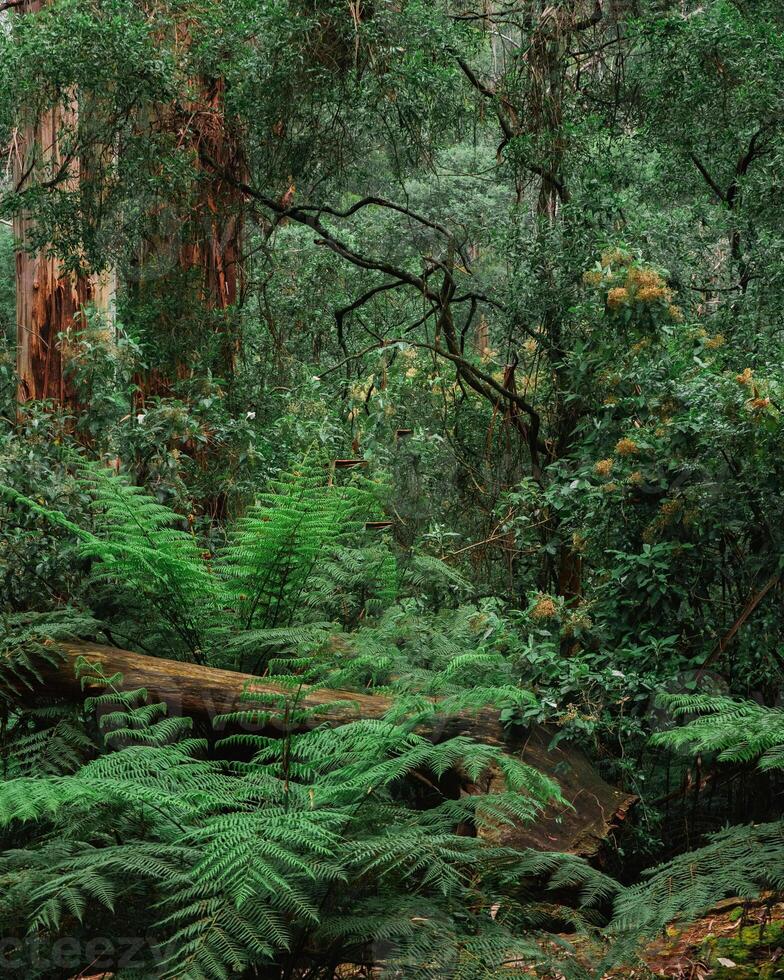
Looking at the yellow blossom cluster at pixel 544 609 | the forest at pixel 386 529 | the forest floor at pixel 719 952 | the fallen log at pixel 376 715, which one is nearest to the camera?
the forest at pixel 386 529

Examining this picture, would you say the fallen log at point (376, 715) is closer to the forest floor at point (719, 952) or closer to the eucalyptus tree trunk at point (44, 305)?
the forest floor at point (719, 952)

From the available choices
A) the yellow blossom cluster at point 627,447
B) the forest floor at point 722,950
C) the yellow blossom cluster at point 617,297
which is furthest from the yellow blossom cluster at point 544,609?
the yellow blossom cluster at point 617,297

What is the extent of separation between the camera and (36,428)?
641 centimetres

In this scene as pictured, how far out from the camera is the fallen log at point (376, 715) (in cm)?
444

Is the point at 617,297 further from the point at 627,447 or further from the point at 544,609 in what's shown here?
the point at 544,609

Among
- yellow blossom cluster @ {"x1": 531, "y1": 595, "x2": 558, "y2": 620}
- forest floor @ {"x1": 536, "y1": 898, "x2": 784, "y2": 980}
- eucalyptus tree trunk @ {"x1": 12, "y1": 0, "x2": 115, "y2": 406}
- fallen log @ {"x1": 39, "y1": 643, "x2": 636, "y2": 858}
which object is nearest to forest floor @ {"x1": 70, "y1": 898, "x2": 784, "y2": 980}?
forest floor @ {"x1": 536, "y1": 898, "x2": 784, "y2": 980}

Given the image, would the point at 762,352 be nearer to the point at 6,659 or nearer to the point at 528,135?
the point at 528,135

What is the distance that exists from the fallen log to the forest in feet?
0.07

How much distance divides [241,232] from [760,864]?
7.91m

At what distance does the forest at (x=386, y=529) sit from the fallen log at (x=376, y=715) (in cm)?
2

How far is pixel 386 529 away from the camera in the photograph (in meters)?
7.12

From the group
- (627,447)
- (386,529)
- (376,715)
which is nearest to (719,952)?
(376,715)

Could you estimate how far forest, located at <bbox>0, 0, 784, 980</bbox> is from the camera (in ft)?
10.1

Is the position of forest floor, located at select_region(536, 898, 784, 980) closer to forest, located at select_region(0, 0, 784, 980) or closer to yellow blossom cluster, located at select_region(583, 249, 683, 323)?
forest, located at select_region(0, 0, 784, 980)
